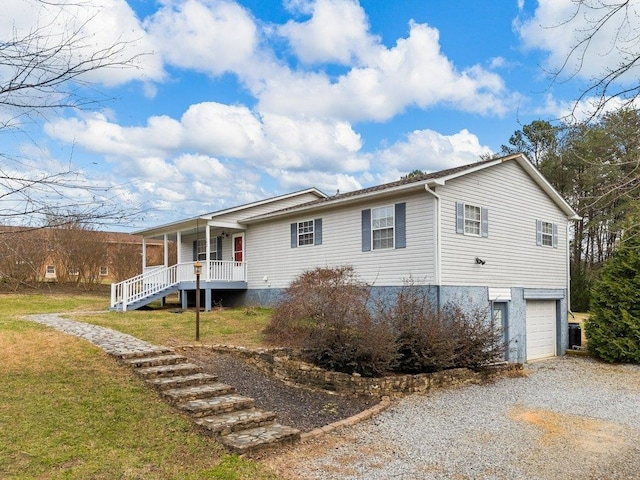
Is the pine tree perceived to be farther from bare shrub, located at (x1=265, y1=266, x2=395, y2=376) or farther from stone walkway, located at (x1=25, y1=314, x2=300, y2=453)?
stone walkway, located at (x1=25, y1=314, x2=300, y2=453)

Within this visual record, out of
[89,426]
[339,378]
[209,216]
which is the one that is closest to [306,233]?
[209,216]

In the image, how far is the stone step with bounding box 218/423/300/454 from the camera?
561 cm

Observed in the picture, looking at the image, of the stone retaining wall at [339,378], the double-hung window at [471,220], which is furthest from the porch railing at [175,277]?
the double-hung window at [471,220]

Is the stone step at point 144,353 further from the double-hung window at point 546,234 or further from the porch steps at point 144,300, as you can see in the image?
the double-hung window at point 546,234

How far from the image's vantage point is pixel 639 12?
12.8ft

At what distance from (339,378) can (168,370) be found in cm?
293

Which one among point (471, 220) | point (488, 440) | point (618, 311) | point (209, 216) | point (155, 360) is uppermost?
point (209, 216)

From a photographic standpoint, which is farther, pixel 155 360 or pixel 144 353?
pixel 144 353

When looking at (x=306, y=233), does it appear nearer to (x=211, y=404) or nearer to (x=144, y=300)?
(x=144, y=300)

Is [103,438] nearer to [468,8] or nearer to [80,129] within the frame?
[80,129]

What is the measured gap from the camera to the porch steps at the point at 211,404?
591cm

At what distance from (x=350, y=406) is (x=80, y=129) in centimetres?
577

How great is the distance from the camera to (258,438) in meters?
5.87

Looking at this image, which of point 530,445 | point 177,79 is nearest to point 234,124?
point 177,79
